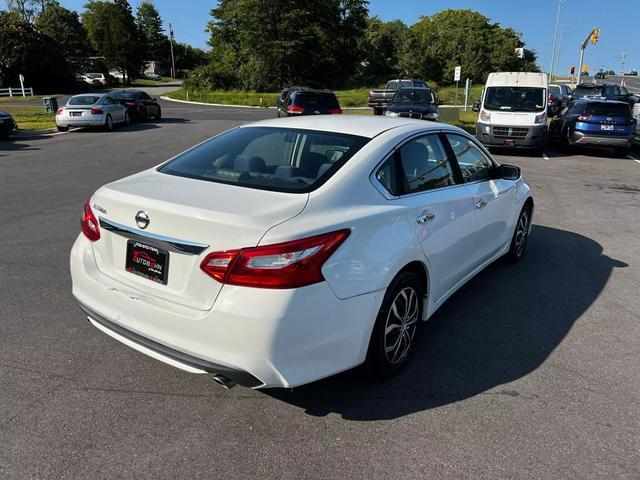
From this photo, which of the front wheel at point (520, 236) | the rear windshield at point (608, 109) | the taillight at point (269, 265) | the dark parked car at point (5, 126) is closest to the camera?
the taillight at point (269, 265)

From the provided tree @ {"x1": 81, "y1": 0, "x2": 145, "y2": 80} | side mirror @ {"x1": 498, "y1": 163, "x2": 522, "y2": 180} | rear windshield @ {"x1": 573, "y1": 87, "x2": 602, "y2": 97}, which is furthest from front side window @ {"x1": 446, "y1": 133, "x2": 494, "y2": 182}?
tree @ {"x1": 81, "y1": 0, "x2": 145, "y2": 80}

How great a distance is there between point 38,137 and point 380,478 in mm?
18745

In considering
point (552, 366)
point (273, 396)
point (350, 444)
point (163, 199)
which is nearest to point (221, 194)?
point (163, 199)

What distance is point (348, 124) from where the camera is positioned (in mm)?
3799

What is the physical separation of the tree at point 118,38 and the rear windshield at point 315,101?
74209mm

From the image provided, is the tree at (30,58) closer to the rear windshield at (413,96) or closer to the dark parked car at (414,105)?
the rear windshield at (413,96)

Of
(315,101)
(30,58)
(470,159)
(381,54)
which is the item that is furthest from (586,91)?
(30,58)

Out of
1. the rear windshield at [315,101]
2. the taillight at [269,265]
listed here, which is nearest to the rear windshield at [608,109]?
the rear windshield at [315,101]

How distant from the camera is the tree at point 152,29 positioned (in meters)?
108

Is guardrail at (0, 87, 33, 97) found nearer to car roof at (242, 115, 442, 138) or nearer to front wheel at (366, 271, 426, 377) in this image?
car roof at (242, 115, 442, 138)

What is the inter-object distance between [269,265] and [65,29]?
9321 cm

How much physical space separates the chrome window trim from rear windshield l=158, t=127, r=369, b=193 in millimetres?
610

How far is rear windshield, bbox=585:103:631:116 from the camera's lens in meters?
14.8

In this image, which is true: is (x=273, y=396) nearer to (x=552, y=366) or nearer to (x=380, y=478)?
(x=380, y=478)
